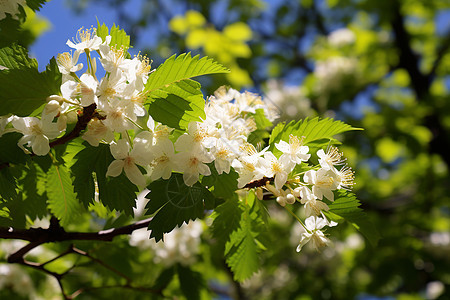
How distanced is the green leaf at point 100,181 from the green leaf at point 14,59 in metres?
0.23

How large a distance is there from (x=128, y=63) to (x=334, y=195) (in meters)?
0.64

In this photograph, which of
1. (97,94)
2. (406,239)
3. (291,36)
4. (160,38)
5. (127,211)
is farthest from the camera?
(291,36)

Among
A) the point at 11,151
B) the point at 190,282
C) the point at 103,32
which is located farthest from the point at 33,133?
the point at 190,282

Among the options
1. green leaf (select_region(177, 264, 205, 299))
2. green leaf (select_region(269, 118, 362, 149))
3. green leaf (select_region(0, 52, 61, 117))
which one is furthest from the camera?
green leaf (select_region(177, 264, 205, 299))

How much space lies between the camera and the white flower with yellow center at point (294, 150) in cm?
101

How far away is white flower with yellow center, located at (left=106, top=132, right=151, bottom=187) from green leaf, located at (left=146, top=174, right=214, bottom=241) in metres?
0.06

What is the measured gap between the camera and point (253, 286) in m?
6.53

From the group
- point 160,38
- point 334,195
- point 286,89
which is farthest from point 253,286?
point 334,195

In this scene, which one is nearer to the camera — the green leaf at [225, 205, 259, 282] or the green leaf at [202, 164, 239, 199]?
the green leaf at [202, 164, 239, 199]

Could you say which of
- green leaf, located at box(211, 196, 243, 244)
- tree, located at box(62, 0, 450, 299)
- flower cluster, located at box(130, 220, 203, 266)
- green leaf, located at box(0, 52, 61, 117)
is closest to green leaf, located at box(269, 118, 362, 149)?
green leaf, located at box(211, 196, 243, 244)

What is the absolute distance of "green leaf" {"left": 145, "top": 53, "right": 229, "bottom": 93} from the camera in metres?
0.91

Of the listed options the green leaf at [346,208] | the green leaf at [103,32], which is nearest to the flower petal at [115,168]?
the green leaf at [103,32]

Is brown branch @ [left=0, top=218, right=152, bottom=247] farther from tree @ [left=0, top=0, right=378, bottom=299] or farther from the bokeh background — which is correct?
the bokeh background

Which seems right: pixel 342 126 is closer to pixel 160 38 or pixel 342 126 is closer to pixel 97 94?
pixel 97 94
